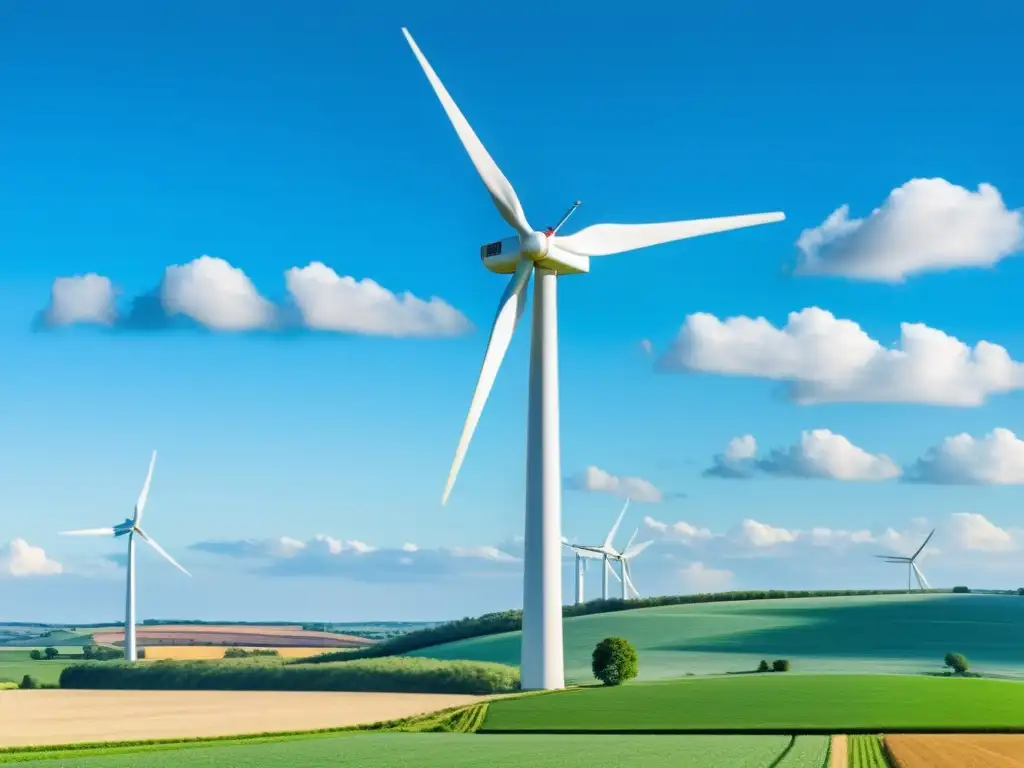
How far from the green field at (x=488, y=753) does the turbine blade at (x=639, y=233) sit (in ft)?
97.2

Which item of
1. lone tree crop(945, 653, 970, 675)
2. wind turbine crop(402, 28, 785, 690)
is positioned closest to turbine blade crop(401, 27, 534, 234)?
wind turbine crop(402, 28, 785, 690)

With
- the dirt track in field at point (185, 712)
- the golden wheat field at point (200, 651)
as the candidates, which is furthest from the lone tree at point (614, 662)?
the golden wheat field at point (200, 651)

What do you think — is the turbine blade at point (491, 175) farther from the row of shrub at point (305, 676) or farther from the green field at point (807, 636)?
the green field at point (807, 636)

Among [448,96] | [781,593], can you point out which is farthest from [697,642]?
[448,96]

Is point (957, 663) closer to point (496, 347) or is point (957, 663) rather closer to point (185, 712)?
point (496, 347)

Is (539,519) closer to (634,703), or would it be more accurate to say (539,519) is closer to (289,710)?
(634,703)

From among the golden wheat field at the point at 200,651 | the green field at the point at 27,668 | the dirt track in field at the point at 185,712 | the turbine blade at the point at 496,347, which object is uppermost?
the turbine blade at the point at 496,347

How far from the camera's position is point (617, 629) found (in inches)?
5453

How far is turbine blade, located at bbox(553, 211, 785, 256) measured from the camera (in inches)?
3024

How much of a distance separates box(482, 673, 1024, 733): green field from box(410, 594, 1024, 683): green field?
90.3ft

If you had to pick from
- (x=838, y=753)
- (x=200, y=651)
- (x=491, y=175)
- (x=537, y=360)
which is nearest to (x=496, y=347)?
(x=537, y=360)

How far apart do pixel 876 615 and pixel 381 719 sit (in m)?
93.4

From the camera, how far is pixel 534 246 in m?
74.2

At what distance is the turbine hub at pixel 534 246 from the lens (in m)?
74.2
